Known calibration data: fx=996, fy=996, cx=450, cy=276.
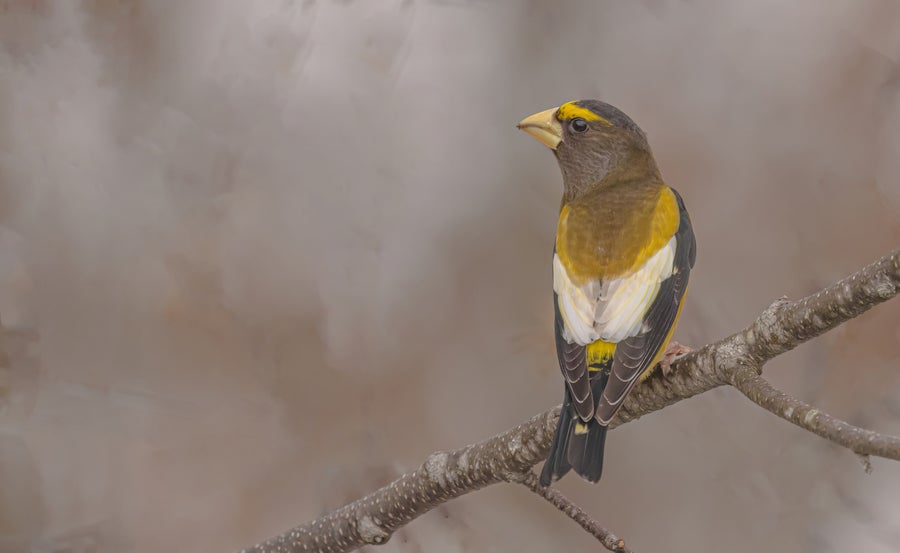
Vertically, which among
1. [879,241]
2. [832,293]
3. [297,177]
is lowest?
[832,293]

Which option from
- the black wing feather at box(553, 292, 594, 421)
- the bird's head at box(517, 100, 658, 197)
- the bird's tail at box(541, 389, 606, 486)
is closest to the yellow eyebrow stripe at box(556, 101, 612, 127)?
the bird's head at box(517, 100, 658, 197)

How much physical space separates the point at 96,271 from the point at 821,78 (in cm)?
292

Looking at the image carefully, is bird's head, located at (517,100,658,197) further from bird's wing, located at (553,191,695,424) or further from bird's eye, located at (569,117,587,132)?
bird's wing, located at (553,191,695,424)

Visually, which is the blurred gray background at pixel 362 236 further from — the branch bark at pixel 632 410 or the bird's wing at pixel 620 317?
the branch bark at pixel 632 410

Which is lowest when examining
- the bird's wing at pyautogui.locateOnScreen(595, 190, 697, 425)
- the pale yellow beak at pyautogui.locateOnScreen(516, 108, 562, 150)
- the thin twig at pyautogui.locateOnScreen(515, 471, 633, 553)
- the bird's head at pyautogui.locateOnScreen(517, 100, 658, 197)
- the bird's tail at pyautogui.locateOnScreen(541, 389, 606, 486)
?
the thin twig at pyautogui.locateOnScreen(515, 471, 633, 553)

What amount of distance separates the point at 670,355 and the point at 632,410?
215 mm

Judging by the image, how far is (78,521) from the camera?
12.8 feet

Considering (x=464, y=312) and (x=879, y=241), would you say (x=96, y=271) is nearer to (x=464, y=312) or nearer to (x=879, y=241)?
(x=464, y=312)

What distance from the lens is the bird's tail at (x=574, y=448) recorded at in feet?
7.22

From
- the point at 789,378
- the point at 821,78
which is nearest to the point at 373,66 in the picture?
the point at 821,78

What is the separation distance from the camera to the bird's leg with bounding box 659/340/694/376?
245cm

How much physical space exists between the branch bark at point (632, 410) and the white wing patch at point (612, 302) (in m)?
Result: 0.16

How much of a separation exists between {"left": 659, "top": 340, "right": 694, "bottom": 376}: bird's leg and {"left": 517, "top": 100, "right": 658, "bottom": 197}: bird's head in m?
0.72

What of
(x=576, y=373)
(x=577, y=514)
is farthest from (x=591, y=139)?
(x=577, y=514)
